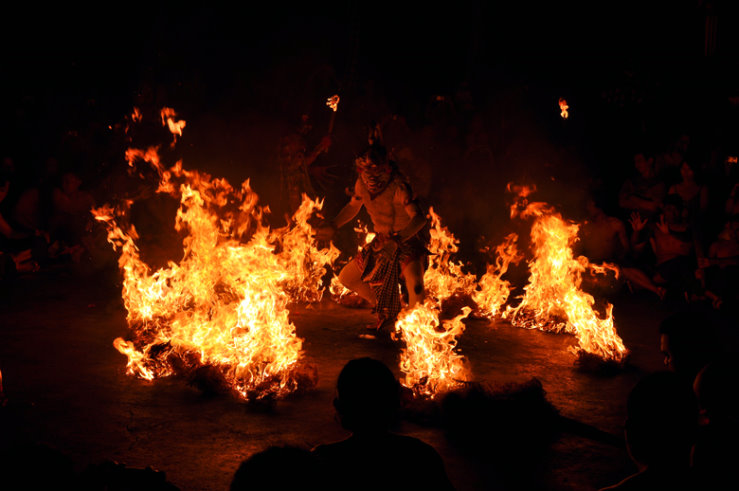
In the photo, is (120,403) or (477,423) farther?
(120,403)

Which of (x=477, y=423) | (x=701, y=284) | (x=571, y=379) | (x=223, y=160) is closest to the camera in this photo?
(x=477, y=423)

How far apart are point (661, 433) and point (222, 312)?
A: 458 centimetres

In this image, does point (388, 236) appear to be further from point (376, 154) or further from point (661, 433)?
point (661, 433)

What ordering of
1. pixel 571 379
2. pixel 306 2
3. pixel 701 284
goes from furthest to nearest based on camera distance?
pixel 306 2 < pixel 701 284 < pixel 571 379

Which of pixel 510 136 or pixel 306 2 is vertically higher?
pixel 306 2

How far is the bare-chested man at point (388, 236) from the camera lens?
23.2 feet

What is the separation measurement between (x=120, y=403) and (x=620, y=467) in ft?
12.2

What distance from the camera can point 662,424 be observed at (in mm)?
2176

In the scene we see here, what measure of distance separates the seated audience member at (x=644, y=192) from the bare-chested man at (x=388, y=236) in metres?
5.02

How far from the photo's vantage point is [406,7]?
18.6 metres

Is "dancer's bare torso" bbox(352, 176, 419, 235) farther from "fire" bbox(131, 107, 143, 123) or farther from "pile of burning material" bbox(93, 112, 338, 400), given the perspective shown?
"fire" bbox(131, 107, 143, 123)

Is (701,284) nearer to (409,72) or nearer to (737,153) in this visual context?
(737,153)

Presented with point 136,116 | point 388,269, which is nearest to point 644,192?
point 388,269

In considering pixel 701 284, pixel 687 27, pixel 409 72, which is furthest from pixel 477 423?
pixel 409 72
